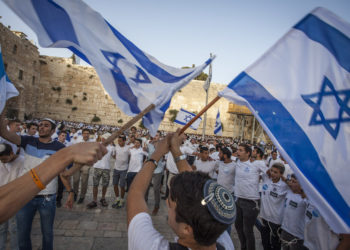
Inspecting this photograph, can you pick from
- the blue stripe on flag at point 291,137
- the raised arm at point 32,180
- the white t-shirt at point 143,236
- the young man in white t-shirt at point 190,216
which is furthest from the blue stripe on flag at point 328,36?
the raised arm at point 32,180

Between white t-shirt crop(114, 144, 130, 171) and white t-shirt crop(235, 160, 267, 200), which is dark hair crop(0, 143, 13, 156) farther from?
white t-shirt crop(235, 160, 267, 200)

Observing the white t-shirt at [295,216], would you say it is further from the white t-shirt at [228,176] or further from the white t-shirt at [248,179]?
the white t-shirt at [228,176]

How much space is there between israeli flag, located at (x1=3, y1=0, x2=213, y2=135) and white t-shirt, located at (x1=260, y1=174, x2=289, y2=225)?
2.35 metres

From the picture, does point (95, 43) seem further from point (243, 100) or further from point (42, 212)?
point (42, 212)

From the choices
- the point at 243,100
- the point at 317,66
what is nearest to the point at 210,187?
the point at 243,100

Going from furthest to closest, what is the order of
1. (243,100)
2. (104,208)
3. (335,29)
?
(104,208)
(243,100)
(335,29)

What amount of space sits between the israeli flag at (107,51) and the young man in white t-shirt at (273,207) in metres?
2.29

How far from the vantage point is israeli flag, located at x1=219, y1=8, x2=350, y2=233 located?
145 centimetres

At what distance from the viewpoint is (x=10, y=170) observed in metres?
2.74

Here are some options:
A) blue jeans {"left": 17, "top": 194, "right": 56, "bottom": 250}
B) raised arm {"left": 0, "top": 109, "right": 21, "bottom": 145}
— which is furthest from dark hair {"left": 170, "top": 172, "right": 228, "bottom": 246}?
blue jeans {"left": 17, "top": 194, "right": 56, "bottom": 250}

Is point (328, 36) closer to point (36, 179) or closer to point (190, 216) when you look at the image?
point (190, 216)

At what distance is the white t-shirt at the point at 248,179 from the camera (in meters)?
3.54

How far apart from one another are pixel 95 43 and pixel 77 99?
89.7 ft

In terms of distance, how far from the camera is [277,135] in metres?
1.74
